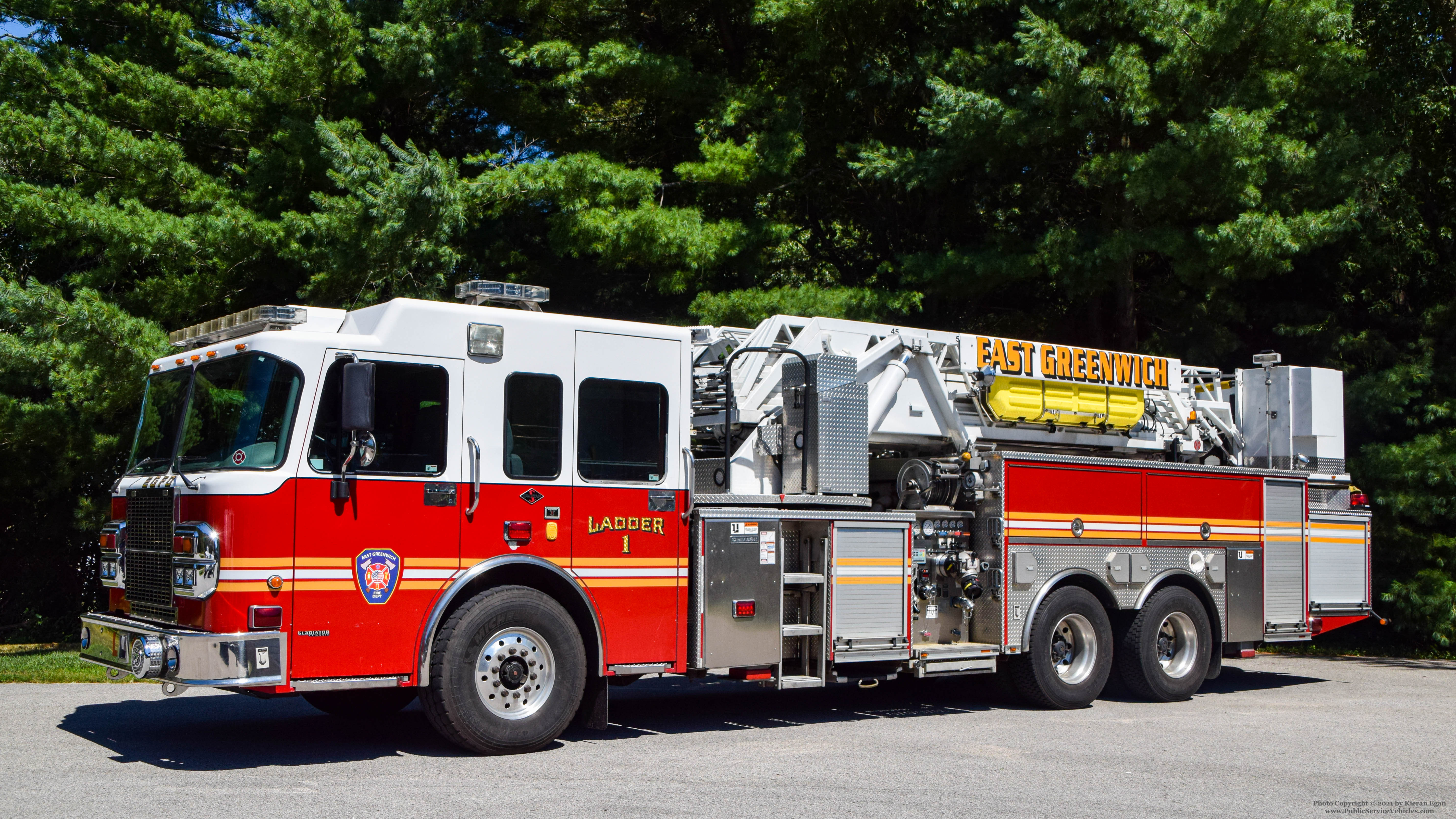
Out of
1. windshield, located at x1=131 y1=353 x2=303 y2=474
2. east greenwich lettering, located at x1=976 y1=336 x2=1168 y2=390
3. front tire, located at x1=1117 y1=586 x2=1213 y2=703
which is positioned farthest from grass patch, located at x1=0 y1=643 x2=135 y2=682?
front tire, located at x1=1117 y1=586 x2=1213 y2=703

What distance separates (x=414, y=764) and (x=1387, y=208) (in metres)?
16.0

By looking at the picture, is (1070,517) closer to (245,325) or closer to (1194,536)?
(1194,536)

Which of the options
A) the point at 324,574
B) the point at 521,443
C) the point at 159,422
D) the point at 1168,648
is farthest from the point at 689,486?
the point at 1168,648

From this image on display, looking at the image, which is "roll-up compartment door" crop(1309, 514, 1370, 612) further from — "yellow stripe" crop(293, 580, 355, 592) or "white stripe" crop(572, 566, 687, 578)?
"yellow stripe" crop(293, 580, 355, 592)

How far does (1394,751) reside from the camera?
905cm

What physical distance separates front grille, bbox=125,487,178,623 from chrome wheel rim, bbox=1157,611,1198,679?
8.67 metres

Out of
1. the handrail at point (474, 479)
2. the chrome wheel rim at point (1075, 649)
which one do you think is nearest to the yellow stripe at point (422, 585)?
the handrail at point (474, 479)

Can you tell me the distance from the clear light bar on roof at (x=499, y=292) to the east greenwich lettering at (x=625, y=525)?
1.59 meters

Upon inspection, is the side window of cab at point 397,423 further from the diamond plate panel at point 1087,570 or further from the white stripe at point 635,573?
the diamond plate panel at point 1087,570

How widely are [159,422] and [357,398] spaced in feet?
6.71

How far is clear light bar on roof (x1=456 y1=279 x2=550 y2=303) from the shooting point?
8.57m

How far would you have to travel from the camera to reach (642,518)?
345 inches

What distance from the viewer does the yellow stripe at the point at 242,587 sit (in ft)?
23.7

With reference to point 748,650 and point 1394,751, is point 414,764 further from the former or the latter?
point 1394,751
